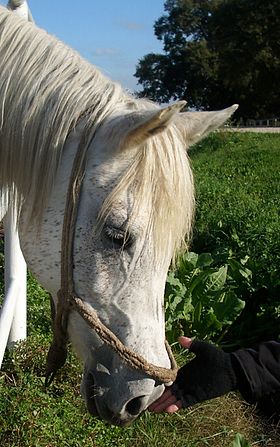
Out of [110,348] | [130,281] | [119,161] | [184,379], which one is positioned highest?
[119,161]

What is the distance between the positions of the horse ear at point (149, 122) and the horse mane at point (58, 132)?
0.19 feet

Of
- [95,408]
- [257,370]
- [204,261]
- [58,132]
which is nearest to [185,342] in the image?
[257,370]

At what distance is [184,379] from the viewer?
239 centimetres

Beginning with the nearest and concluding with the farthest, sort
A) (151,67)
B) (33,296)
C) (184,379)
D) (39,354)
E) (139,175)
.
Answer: (139,175) < (184,379) < (39,354) < (33,296) < (151,67)

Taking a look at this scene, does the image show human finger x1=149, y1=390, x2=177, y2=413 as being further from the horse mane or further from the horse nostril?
the horse mane

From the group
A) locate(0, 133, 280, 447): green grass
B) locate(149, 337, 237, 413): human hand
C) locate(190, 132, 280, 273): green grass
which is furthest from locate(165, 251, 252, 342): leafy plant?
locate(149, 337, 237, 413): human hand

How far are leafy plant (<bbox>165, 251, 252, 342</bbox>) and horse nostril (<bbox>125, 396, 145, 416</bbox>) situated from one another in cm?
227

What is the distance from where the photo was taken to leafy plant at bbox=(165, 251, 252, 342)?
4.25 m

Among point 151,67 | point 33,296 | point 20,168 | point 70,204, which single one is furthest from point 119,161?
point 151,67

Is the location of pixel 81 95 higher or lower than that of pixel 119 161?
higher

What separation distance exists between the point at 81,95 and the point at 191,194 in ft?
1.41

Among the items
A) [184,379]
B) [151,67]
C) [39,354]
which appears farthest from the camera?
[151,67]

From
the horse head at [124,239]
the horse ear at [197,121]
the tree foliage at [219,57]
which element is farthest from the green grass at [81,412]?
the tree foliage at [219,57]

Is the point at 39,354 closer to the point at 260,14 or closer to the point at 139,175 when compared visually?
the point at 139,175
